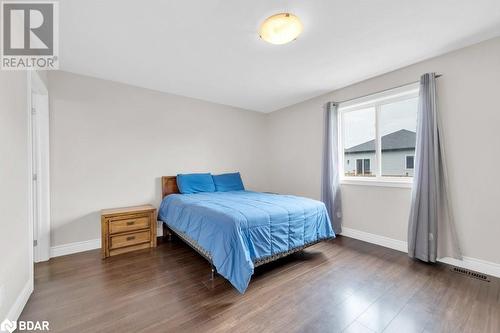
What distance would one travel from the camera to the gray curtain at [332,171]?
3461mm

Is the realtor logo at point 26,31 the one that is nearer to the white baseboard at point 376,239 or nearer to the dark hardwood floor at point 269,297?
the dark hardwood floor at point 269,297

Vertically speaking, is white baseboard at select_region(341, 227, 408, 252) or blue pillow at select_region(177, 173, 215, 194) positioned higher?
blue pillow at select_region(177, 173, 215, 194)

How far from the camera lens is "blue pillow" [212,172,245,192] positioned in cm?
395

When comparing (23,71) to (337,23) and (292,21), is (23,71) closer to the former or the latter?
(292,21)

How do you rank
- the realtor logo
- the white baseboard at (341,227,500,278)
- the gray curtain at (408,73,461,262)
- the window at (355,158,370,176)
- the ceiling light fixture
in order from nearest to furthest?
the realtor logo < the ceiling light fixture < the white baseboard at (341,227,500,278) < the gray curtain at (408,73,461,262) < the window at (355,158,370,176)

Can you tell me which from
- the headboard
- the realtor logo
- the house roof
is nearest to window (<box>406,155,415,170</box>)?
the house roof

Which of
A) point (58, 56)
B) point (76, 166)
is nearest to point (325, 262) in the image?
point (76, 166)

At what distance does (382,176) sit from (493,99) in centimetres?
138

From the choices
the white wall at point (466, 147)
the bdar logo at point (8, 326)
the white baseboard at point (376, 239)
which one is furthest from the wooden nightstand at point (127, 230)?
the white wall at point (466, 147)

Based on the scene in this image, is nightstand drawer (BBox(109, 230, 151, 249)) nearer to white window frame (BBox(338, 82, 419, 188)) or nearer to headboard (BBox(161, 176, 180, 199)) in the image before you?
headboard (BBox(161, 176, 180, 199))

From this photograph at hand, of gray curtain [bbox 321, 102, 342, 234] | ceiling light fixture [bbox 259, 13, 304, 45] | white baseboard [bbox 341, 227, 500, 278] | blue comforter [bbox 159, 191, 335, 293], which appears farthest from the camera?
gray curtain [bbox 321, 102, 342, 234]

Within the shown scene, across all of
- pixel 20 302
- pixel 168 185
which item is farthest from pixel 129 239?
pixel 20 302

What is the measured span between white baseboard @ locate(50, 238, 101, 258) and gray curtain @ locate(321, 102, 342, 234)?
355cm

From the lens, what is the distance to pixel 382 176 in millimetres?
3088
